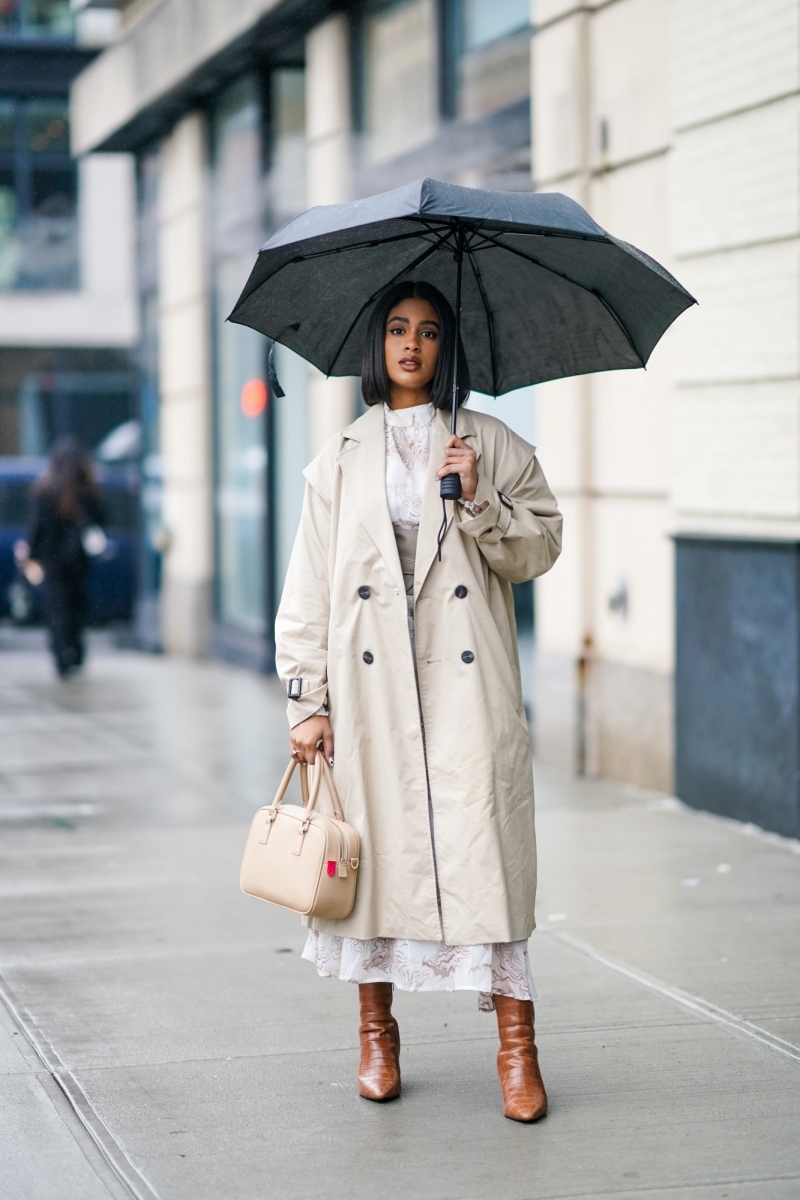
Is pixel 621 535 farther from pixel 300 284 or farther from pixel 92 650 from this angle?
pixel 92 650

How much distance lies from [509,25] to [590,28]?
1.30m

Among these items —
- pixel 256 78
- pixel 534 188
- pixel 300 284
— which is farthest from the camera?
pixel 256 78

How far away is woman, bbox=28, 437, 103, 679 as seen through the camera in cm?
1389

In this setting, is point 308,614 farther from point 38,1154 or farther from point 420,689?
point 38,1154

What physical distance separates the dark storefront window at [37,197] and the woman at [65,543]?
19849 mm

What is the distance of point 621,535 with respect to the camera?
8453mm

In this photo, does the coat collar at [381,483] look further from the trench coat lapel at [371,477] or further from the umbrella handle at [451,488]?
the umbrella handle at [451,488]

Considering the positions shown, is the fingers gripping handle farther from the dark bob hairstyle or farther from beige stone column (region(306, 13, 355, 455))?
beige stone column (region(306, 13, 355, 455))

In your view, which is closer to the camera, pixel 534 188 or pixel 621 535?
pixel 621 535

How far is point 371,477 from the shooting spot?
14.0 feet

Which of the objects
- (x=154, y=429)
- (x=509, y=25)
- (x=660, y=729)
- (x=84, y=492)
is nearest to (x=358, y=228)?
(x=660, y=729)

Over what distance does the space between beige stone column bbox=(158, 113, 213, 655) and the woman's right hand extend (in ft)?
37.3

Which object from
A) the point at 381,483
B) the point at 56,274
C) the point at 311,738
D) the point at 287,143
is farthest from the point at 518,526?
the point at 56,274

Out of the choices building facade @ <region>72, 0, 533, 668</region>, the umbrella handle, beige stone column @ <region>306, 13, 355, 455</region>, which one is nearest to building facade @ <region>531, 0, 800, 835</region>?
building facade @ <region>72, 0, 533, 668</region>
